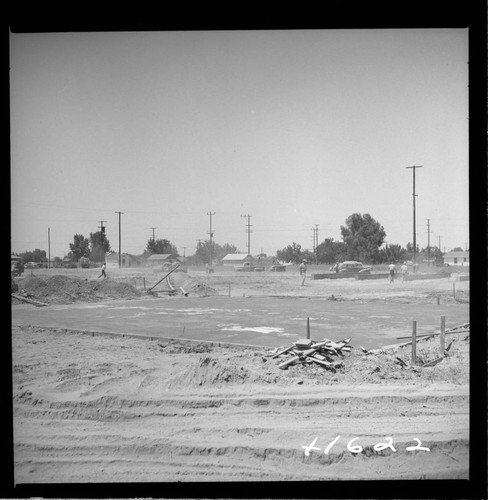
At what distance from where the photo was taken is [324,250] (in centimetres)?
695

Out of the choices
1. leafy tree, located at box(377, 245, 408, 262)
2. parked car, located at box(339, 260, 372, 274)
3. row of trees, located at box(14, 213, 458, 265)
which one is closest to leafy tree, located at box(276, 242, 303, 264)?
row of trees, located at box(14, 213, 458, 265)

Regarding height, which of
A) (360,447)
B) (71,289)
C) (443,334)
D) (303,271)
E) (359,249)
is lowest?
(360,447)

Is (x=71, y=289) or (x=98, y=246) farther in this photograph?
(x=71, y=289)

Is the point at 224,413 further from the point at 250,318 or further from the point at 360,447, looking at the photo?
the point at 250,318

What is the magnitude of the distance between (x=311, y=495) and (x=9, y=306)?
11.2 ft

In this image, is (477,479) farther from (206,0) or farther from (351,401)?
(206,0)

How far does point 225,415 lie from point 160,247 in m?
2.62

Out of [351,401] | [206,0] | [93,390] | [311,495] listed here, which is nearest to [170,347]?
[93,390]

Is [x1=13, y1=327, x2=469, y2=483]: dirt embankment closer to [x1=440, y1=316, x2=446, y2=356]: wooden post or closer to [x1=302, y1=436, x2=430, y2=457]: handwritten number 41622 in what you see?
[x1=302, y1=436, x2=430, y2=457]: handwritten number 41622

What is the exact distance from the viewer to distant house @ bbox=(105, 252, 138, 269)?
6.24 m

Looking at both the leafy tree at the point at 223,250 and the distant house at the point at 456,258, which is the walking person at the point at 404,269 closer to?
the distant house at the point at 456,258

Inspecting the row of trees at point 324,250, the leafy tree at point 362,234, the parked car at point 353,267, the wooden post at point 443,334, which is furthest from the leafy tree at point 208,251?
the wooden post at point 443,334

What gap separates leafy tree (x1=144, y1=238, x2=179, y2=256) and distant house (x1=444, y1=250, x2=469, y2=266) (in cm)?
401

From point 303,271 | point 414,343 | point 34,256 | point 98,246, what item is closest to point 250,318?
point 303,271
